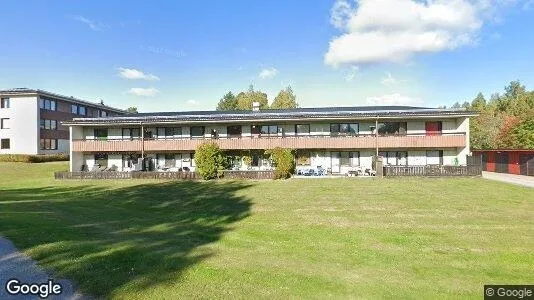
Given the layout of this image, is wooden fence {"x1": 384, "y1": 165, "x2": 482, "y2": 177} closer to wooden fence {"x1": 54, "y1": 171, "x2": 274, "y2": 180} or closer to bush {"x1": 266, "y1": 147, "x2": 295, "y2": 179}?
bush {"x1": 266, "y1": 147, "x2": 295, "y2": 179}

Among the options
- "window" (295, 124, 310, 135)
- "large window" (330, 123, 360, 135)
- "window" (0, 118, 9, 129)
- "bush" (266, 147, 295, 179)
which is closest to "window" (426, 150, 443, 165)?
"large window" (330, 123, 360, 135)

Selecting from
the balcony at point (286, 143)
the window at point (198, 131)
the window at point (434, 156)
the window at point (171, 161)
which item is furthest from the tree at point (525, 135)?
the window at point (171, 161)

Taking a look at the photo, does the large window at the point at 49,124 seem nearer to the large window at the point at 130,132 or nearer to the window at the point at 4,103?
the window at the point at 4,103

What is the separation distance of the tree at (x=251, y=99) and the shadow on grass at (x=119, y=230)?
62.1 meters

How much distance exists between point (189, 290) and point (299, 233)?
20.7 ft

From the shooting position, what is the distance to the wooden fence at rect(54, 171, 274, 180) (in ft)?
108

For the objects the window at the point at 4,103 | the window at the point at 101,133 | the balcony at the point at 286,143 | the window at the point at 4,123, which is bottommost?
the balcony at the point at 286,143

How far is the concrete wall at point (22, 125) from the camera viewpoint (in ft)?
167

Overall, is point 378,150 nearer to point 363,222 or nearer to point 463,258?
point 363,222

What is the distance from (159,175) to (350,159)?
19.3 metres

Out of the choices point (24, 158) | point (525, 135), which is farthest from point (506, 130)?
point (24, 158)

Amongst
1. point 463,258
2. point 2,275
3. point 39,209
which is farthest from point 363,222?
point 39,209

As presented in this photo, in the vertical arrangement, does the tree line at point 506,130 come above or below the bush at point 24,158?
above

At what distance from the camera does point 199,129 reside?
39.9 m
